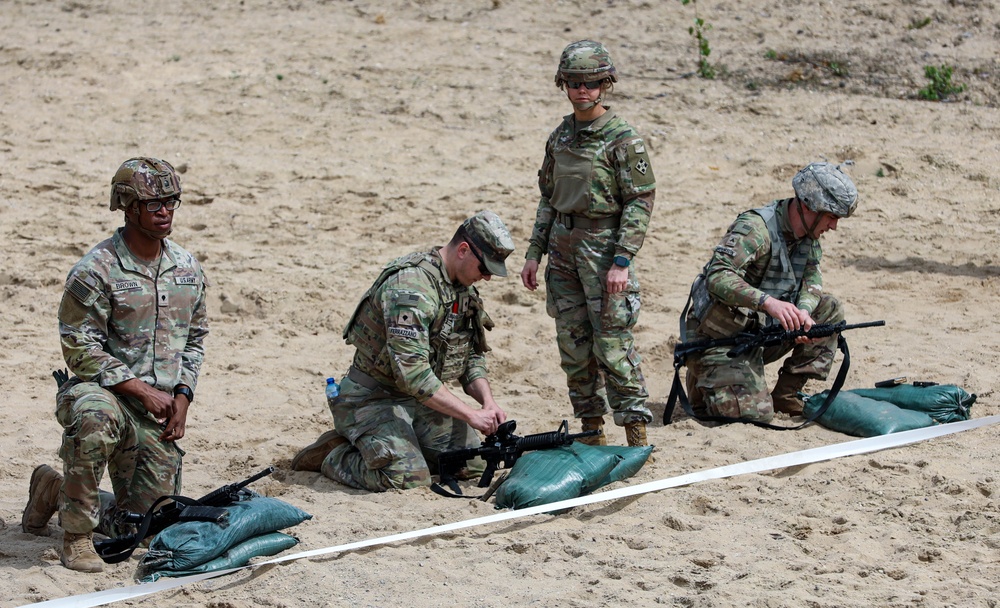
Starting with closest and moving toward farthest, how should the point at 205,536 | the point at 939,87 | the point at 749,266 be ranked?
the point at 205,536
the point at 749,266
the point at 939,87

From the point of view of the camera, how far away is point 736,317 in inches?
272

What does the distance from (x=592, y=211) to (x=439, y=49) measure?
676cm

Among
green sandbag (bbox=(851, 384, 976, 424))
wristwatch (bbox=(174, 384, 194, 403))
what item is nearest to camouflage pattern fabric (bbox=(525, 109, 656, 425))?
green sandbag (bbox=(851, 384, 976, 424))

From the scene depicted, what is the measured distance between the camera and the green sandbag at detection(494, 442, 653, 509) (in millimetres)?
5570

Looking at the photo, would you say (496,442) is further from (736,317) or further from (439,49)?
(439,49)

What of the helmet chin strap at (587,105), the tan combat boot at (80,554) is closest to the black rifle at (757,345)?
the helmet chin strap at (587,105)

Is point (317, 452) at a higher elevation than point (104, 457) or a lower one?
lower

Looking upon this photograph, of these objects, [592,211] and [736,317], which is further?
[736,317]

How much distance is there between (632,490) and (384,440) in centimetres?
120

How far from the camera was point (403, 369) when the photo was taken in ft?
18.6

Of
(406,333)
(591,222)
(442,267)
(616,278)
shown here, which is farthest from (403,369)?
(591,222)

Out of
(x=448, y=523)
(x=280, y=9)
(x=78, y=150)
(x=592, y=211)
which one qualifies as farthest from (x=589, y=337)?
(x=280, y=9)

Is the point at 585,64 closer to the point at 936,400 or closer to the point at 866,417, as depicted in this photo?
the point at 866,417

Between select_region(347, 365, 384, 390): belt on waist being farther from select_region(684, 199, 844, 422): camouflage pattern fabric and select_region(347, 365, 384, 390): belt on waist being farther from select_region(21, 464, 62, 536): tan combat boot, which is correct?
select_region(684, 199, 844, 422): camouflage pattern fabric
